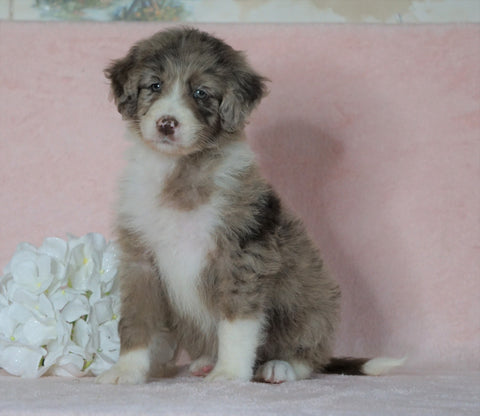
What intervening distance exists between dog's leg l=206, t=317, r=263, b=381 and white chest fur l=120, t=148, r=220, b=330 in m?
0.22

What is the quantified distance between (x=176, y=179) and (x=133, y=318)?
0.63 meters

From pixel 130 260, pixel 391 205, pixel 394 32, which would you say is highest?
pixel 394 32

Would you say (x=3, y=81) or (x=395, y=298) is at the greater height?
(x=3, y=81)

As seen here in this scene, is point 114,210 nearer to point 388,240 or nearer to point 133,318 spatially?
point 133,318

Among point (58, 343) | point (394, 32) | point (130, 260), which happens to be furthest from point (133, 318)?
point (394, 32)

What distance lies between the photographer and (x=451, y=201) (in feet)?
15.5

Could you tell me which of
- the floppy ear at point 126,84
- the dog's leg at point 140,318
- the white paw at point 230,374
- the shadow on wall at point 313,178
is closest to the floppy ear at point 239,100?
the floppy ear at point 126,84

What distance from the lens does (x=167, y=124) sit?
3207mm

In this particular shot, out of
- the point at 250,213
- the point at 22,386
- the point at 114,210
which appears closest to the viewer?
the point at 22,386

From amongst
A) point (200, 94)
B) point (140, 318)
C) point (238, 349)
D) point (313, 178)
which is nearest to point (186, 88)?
point (200, 94)

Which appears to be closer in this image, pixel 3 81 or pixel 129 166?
pixel 129 166

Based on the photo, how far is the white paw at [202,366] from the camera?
12.1 feet

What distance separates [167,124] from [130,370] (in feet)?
3.41

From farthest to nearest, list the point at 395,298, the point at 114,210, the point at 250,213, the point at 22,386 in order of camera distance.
A: the point at 395,298 → the point at 114,210 → the point at 250,213 → the point at 22,386
